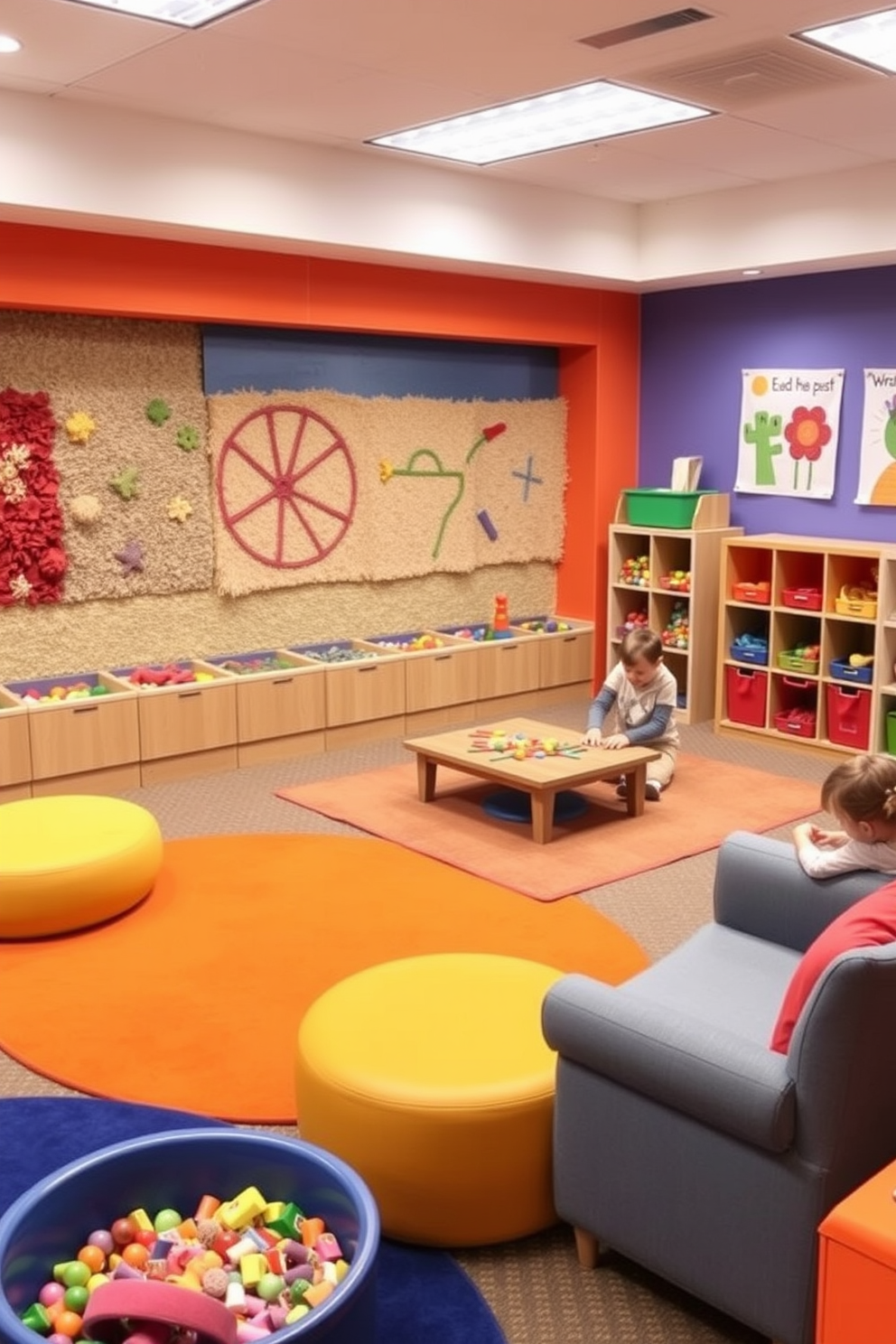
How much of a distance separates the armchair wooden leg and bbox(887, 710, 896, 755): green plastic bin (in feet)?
13.1

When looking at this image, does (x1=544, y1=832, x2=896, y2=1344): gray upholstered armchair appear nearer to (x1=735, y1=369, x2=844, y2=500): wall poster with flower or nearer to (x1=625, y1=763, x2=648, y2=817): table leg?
(x1=625, y1=763, x2=648, y2=817): table leg

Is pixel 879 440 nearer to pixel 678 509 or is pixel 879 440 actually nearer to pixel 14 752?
pixel 678 509

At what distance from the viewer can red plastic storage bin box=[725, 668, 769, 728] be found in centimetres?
657

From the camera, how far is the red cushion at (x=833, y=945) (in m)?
2.24

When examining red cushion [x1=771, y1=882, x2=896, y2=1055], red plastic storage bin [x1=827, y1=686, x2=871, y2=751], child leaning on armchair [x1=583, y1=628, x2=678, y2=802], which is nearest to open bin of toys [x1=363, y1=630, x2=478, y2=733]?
child leaning on armchair [x1=583, y1=628, x2=678, y2=802]

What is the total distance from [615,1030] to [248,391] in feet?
15.1

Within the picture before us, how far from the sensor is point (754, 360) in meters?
6.95

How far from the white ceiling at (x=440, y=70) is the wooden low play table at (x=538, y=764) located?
2442 millimetres

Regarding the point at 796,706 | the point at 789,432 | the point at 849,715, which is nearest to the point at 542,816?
the point at 849,715

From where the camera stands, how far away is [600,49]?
160 inches

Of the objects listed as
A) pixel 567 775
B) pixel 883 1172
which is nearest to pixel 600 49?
pixel 567 775

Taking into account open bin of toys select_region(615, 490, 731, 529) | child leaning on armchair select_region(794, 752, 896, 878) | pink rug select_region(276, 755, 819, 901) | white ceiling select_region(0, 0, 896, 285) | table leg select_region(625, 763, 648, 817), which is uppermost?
white ceiling select_region(0, 0, 896, 285)

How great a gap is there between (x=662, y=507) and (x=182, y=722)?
291 cm

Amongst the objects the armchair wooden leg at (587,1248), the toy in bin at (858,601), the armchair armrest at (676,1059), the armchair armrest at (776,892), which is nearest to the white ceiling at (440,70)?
the toy in bin at (858,601)
